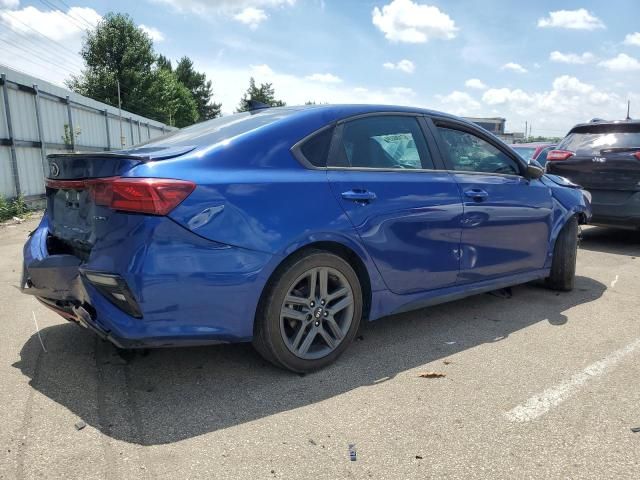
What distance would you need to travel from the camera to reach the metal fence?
33.6ft

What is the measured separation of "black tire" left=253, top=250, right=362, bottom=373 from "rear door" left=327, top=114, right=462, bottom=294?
0.26m

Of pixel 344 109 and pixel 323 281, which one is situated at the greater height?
pixel 344 109

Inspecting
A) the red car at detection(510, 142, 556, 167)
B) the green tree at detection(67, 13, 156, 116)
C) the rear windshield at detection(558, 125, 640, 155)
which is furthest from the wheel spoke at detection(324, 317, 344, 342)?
the green tree at detection(67, 13, 156, 116)

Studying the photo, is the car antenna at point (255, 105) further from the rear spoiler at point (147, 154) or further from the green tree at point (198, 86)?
the green tree at point (198, 86)

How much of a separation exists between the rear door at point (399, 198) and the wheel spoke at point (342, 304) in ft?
0.93

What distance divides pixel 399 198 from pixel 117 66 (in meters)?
46.7

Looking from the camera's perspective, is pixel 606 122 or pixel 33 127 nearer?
pixel 606 122

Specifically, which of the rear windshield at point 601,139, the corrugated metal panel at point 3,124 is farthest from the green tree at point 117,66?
the rear windshield at point 601,139

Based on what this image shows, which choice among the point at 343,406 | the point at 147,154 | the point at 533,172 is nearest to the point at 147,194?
the point at 147,154

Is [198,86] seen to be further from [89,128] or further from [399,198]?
[399,198]

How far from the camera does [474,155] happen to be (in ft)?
13.7

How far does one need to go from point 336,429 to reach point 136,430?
3.17 ft

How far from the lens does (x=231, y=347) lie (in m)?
3.56

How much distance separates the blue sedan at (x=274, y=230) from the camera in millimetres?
2602
